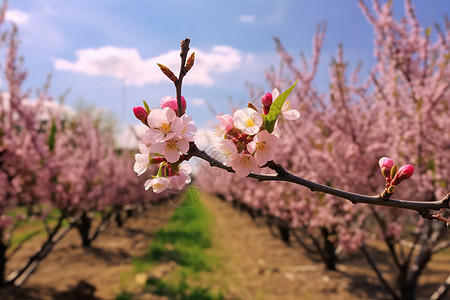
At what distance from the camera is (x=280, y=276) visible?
7293 millimetres

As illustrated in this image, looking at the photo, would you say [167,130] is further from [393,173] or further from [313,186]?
[393,173]

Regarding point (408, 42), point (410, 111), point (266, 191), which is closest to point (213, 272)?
point (266, 191)

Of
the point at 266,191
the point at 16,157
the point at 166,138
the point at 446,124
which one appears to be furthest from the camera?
the point at 266,191

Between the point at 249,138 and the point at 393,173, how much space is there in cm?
49

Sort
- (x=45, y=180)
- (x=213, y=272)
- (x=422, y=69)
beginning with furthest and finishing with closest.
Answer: (x=213, y=272), (x=45, y=180), (x=422, y=69)

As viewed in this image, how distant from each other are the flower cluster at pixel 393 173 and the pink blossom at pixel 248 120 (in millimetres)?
434

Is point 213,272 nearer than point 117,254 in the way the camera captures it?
Yes

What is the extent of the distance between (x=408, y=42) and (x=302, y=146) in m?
2.09

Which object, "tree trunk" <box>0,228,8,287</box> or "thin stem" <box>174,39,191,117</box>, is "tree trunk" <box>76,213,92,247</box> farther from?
"thin stem" <box>174,39,191,117</box>

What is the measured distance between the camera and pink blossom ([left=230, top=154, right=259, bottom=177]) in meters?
0.92

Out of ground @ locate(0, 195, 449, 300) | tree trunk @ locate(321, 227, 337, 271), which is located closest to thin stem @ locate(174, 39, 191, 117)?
ground @ locate(0, 195, 449, 300)

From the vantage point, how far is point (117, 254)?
381 inches

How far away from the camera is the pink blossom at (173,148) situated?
924 mm

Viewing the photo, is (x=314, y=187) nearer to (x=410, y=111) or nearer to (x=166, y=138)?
(x=166, y=138)
